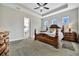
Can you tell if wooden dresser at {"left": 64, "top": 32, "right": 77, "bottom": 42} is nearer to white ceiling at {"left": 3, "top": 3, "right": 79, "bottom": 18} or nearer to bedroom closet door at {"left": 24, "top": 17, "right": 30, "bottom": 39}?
white ceiling at {"left": 3, "top": 3, "right": 79, "bottom": 18}

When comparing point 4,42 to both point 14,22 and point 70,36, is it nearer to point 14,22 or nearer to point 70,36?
point 14,22

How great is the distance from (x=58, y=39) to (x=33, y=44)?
20.2 inches

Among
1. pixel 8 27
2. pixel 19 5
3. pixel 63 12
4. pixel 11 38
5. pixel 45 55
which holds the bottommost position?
pixel 45 55

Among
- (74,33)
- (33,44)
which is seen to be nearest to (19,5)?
(33,44)

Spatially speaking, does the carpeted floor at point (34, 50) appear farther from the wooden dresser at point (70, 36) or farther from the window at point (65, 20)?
the window at point (65, 20)

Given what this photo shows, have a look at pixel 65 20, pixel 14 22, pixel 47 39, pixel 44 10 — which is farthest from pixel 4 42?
pixel 65 20

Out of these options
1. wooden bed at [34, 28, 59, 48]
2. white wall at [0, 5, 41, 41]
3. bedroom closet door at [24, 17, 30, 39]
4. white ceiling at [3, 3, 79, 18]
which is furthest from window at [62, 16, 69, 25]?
bedroom closet door at [24, 17, 30, 39]

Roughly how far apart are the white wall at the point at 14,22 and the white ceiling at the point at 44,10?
0.08 meters

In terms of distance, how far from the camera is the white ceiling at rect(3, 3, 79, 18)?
6.17 feet

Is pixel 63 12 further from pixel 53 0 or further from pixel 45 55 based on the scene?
pixel 45 55

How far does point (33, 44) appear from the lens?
1.93 meters

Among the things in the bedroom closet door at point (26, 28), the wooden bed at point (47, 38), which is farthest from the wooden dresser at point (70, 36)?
the bedroom closet door at point (26, 28)

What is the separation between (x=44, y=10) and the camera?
1.95 m

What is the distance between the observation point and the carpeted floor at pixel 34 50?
187cm
